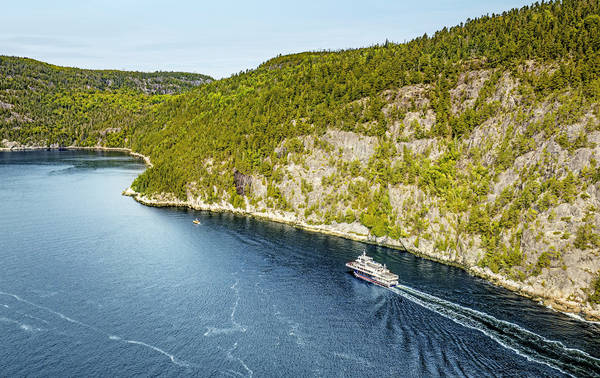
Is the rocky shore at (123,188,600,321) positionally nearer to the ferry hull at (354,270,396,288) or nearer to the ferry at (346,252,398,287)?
the ferry at (346,252,398,287)

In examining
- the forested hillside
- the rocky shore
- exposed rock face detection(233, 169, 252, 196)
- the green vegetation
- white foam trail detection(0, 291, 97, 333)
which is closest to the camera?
white foam trail detection(0, 291, 97, 333)

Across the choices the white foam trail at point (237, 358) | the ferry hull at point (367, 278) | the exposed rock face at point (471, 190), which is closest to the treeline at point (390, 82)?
the exposed rock face at point (471, 190)

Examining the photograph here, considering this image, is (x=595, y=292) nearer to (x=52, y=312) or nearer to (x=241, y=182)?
(x=52, y=312)

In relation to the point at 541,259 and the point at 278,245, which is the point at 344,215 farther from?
the point at 541,259

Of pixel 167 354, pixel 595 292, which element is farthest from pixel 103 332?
pixel 595 292

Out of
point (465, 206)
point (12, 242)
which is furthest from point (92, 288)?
point (465, 206)

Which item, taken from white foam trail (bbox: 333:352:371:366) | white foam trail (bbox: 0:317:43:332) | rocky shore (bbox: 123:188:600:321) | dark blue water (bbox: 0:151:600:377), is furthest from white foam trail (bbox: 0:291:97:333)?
rocky shore (bbox: 123:188:600:321)

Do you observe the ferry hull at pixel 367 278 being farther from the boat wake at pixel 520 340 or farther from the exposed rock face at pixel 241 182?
the exposed rock face at pixel 241 182

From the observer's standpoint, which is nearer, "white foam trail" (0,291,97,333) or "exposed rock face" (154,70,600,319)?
"white foam trail" (0,291,97,333)
